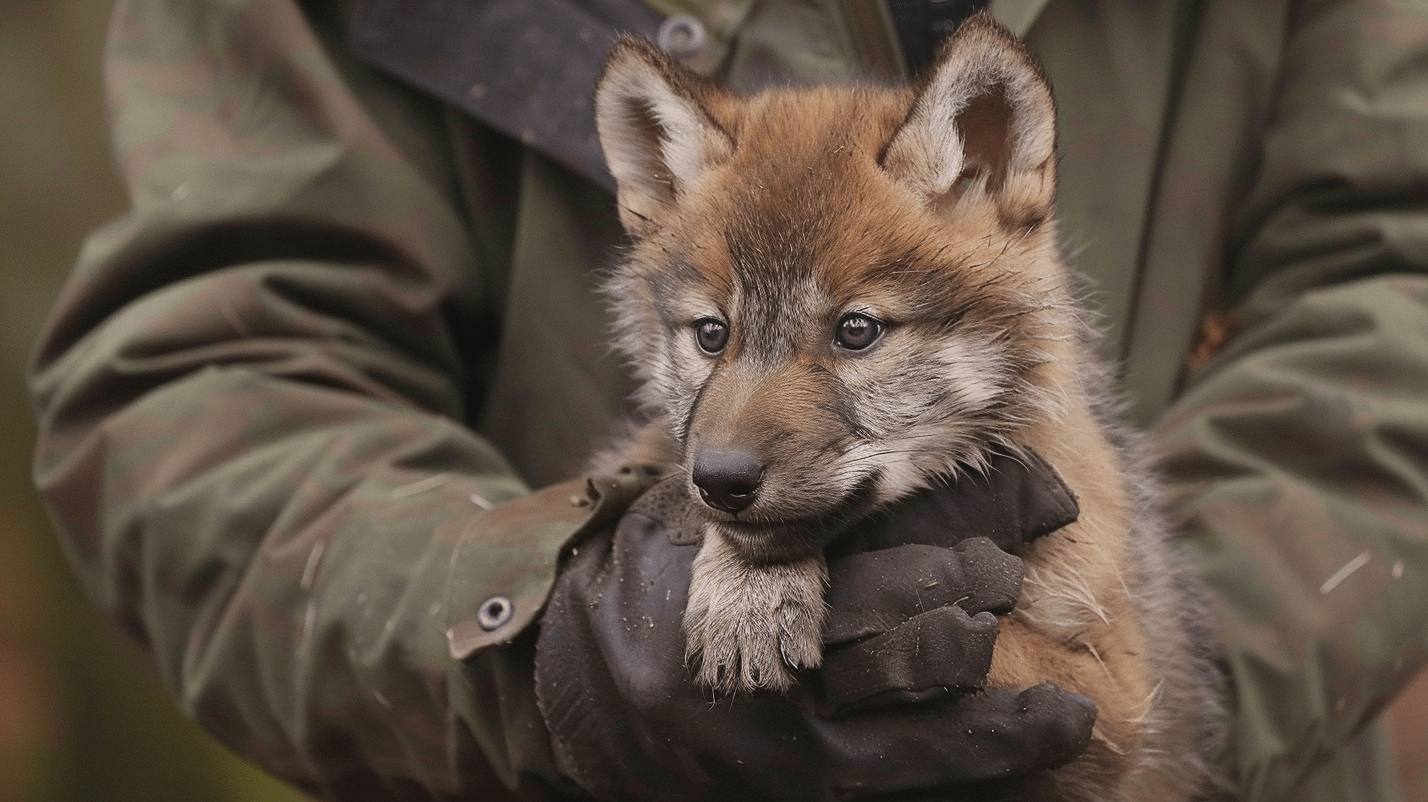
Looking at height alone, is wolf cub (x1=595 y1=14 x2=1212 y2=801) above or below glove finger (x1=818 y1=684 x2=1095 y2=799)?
above

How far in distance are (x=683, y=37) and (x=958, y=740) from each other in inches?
59.2

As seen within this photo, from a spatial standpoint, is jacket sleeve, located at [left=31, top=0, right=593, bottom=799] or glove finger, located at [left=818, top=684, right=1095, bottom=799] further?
jacket sleeve, located at [left=31, top=0, right=593, bottom=799]

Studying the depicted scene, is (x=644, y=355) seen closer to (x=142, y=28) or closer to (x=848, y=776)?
(x=848, y=776)

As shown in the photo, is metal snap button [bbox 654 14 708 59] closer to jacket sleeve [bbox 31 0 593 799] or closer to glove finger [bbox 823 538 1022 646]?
jacket sleeve [bbox 31 0 593 799]

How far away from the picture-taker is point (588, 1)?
2.50 metres

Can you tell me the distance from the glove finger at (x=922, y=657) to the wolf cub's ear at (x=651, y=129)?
0.90 meters

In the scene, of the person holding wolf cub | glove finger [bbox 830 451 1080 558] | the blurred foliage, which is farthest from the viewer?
the blurred foliage

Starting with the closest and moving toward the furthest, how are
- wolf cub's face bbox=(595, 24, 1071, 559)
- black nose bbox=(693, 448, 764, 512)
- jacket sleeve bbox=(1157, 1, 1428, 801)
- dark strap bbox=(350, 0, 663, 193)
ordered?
black nose bbox=(693, 448, 764, 512), wolf cub's face bbox=(595, 24, 1071, 559), jacket sleeve bbox=(1157, 1, 1428, 801), dark strap bbox=(350, 0, 663, 193)

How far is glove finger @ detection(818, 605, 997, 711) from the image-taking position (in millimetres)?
1686

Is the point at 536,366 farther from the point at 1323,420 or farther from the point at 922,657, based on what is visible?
the point at 1323,420

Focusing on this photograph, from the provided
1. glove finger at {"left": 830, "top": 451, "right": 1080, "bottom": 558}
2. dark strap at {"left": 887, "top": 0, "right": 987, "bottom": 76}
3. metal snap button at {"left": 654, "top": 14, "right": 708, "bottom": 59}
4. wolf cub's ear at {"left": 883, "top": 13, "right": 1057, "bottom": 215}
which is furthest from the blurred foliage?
wolf cub's ear at {"left": 883, "top": 13, "right": 1057, "bottom": 215}

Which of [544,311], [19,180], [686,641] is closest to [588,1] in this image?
[544,311]

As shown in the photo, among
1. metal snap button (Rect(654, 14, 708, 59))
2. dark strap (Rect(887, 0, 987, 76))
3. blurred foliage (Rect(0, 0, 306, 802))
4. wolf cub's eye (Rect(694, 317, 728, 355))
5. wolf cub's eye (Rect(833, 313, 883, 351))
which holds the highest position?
dark strap (Rect(887, 0, 987, 76))

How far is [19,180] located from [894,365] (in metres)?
4.24
